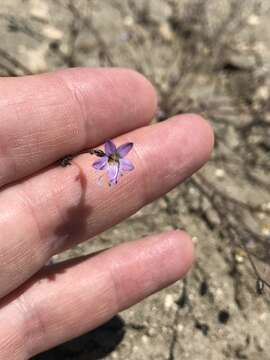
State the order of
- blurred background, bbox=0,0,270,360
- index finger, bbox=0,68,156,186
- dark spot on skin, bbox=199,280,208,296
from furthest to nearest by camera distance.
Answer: dark spot on skin, bbox=199,280,208,296 → blurred background, bbox=0,0,270,360 → index finger, bbox=0,68,156,186

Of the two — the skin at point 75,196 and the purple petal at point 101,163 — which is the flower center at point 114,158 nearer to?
the purple petal at point 101,163

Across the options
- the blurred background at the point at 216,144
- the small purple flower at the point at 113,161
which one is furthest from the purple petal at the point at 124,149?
the blurred background at the point at 216,144

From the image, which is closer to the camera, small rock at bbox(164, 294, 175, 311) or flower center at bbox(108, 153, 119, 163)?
flower center at bbox(108, 153, 119, 163)

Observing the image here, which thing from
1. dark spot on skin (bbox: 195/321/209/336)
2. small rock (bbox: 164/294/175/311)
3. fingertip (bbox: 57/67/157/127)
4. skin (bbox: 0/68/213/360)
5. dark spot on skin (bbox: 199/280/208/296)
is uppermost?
fingertip (bbox: 57/67/157/127)

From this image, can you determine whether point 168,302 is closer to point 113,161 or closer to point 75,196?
point 75,196

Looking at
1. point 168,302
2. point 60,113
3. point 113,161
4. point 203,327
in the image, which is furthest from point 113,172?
point 203,327

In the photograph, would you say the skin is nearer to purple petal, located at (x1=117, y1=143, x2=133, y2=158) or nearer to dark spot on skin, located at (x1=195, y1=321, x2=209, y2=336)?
purple petal, located at (x1=117, y1=143, x2=133, y2=158)

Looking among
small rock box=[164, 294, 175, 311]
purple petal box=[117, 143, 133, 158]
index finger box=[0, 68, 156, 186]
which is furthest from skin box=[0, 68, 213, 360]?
small rock box=[164, 294, 175, 311]
